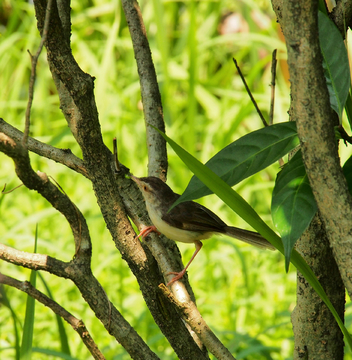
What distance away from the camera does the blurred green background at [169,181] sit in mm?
3395

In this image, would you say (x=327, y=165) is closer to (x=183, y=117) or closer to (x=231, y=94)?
(x=231, y=94)

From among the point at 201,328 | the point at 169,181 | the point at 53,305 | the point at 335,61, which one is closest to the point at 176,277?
the point at 201,328

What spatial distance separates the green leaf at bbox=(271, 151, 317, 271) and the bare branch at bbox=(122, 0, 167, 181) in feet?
2.97

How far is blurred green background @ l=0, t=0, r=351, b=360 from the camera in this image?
3.39 meters

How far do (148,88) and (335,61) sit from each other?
0.96 m

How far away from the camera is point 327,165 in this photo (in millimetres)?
875

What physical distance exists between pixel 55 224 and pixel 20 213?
0.37 m

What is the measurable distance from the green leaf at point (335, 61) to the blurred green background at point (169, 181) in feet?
4.62

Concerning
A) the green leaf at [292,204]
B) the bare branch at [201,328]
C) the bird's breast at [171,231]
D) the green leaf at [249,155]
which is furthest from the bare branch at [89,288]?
the green leaf at [292,204]

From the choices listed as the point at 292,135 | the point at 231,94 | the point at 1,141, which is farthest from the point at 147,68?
the point at 231,94

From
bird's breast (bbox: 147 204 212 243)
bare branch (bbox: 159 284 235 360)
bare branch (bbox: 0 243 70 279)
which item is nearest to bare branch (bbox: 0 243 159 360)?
bare branch (bbox: 0 243 70 279)

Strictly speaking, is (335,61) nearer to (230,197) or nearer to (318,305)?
(230,197)

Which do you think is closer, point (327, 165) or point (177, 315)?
point (327, 165)

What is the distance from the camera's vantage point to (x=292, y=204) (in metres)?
0.97
